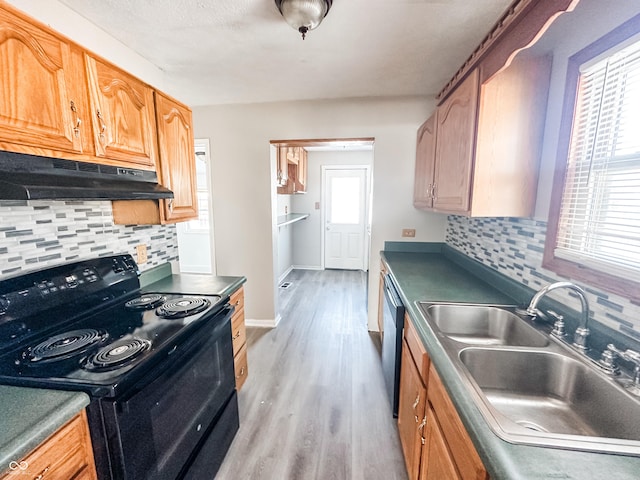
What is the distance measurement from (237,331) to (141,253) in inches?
33.2

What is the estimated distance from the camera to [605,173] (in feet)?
3.45

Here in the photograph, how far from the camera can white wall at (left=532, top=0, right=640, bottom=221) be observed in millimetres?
1029

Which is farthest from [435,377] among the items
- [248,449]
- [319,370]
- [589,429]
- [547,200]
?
[319,370]

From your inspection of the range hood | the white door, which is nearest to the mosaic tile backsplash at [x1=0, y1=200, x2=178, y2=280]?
the range hood

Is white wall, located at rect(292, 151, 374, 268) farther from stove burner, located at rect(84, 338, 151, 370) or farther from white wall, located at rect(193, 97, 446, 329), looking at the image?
stove burner, located at rect(84, 338, 151, 370)

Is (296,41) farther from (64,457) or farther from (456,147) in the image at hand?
(64,457)

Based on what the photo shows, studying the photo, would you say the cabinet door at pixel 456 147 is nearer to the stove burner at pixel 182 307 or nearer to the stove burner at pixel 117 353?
the stove burner at pixel 182 307

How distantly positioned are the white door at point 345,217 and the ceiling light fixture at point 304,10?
3802 mm

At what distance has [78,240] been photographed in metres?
1.40

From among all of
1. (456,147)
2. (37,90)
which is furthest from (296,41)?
(37,90)

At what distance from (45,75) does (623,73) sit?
2.14m

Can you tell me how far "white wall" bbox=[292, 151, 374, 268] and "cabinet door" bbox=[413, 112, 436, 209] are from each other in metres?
2.54

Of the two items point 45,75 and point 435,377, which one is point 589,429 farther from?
point 45,75

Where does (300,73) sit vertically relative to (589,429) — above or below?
above
